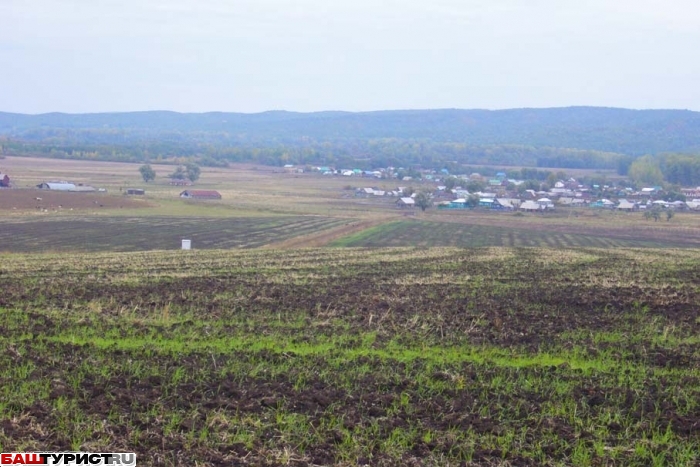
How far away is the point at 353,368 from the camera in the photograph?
11648 mm

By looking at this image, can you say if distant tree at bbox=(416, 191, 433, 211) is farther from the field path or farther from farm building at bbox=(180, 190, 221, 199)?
farm building at bbox=(180, 190, 221, 199)

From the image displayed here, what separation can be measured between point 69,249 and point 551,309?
28.4 m

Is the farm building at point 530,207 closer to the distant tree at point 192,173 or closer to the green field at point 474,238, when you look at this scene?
the green field at point 474,238

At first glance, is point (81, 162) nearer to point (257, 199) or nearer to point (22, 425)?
point (257, 199)

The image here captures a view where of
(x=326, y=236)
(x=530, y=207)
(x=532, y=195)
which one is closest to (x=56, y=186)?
(x=326, y=236)

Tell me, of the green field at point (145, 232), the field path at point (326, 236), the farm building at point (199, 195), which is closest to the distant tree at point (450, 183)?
the farm building at point (199, 195)

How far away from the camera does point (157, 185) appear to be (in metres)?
116

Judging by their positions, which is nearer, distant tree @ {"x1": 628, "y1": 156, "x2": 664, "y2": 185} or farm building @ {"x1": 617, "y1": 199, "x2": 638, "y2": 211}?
farm building @ {"x1": 617, "y1": 199, "x2": 638, "y2": 211}

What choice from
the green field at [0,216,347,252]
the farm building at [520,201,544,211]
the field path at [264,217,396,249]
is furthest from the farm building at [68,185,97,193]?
the farm building at [520,201,544,211]

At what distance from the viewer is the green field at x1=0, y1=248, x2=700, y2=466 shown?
8555mm

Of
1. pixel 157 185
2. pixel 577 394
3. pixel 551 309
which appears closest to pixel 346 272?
pixel 551 309

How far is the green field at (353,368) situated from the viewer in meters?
8.55

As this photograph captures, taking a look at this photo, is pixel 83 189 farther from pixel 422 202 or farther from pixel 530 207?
pixel 530 207

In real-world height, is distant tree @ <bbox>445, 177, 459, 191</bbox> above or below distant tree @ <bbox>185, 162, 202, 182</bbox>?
below
